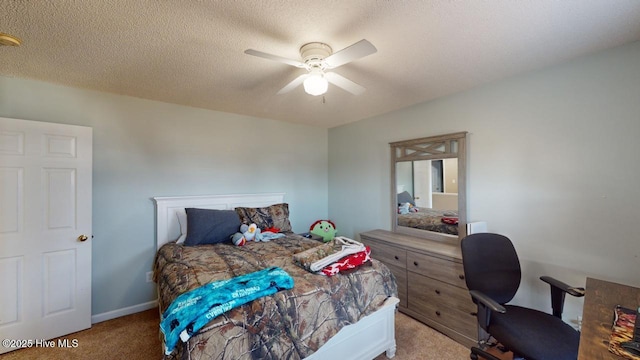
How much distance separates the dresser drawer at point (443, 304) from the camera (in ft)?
7.27

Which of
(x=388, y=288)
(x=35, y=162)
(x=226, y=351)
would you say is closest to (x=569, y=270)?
(x=388, y=288)

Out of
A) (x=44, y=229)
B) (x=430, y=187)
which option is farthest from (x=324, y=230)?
(x=44, y=229)

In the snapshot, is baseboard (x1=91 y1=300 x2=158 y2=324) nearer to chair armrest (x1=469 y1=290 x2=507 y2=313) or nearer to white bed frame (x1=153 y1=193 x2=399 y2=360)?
white bed frame (x1=153 y1=193 x2=399 y2=360)

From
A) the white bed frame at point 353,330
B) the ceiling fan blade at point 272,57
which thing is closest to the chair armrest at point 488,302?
the white bed frame at point 353,330

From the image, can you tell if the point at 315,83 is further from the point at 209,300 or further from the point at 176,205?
the point at 176,205

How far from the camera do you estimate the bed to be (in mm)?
2703

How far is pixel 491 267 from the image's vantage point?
195cm

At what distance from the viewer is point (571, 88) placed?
1997 mm

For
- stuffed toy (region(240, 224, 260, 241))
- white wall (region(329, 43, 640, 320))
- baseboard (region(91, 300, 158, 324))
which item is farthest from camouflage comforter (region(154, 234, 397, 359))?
white wall (region(329, 43, 640, 320))

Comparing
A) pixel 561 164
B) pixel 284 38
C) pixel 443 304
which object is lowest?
pixel 443 304

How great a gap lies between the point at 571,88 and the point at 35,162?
180 inches

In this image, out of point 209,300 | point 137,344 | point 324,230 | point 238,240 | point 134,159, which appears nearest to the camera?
point 209,300

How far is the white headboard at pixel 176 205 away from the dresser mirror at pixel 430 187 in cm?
205

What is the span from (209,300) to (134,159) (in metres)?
2.23
